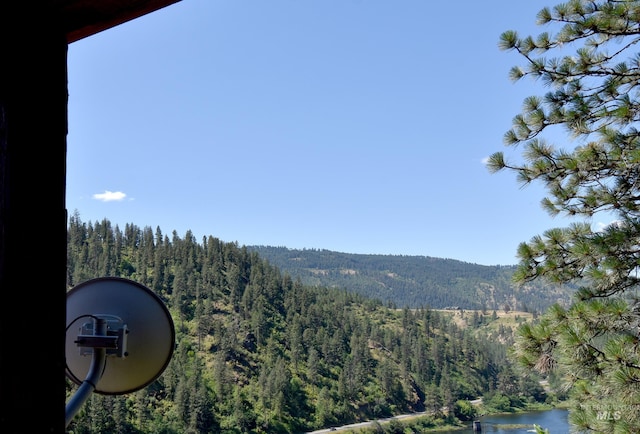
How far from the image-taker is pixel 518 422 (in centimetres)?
6450

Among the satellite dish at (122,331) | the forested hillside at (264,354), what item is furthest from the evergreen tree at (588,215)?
the forested hillside at (264,354)

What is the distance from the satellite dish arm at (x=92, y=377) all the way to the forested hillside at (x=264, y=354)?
1908 inches

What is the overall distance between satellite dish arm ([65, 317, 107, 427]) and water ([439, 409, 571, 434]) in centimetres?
5588

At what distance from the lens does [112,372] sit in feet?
4.83

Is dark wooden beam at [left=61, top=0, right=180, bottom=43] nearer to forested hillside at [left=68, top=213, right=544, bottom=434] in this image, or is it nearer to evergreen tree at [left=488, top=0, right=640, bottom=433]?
evergreen tree at [left=488, top=0, right=640, bottom=433]

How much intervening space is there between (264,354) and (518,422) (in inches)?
1186

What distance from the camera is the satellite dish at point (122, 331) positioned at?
1.43 meters

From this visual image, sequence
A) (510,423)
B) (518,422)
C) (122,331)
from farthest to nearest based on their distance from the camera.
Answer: (518,422) → (510,423) → (122,331)
